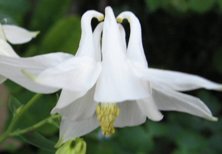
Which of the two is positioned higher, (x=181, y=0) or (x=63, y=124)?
(x=63, y=124)

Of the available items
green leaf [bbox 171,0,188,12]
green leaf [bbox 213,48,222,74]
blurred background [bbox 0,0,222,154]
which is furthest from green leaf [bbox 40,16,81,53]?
green leaf [bbox 213,48,222,74]

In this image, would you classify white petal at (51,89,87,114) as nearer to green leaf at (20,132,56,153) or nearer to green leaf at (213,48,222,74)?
green leaf at (20,132,56,153)

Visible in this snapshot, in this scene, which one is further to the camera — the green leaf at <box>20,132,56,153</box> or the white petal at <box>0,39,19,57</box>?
the green leaf at <box>20,132,56,153</box>

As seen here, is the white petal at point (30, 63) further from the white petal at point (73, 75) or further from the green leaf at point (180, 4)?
the green leaf at point (180, 4)

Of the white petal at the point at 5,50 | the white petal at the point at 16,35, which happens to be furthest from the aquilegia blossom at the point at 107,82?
the white petal at the point at 16,35

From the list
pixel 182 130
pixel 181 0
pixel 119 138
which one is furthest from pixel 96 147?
pixel 181 0

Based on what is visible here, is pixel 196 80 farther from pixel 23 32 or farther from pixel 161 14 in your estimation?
pixel 161 14
